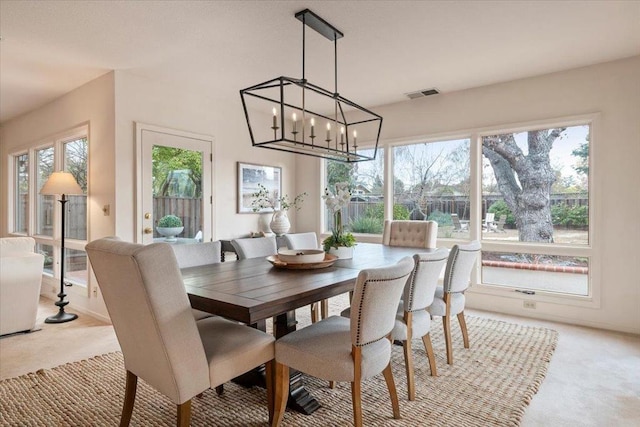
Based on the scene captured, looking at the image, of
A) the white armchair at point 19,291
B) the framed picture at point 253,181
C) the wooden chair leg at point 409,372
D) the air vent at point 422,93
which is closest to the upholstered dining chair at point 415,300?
the wooden chair leg at point 409,372

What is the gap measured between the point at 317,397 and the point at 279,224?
3.15 metres

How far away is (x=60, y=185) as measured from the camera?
387 centimetres

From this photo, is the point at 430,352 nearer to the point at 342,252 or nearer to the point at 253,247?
the point at 342,252

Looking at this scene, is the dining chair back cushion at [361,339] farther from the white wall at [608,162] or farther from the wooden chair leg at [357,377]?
the white wall at [608,162]

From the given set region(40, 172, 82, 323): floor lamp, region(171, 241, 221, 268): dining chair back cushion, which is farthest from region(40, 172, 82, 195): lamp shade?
region(171, 241, 221, 268): dining chair back cushion

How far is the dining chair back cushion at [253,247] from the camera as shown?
3082 millimetres

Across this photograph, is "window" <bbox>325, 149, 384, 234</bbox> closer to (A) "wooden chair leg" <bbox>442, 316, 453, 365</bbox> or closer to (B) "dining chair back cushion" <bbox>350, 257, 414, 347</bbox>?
(A) "wooden chair leg" <bbox>442, 316, 453, 365</bbox>

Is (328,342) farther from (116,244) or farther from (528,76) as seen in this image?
(528,76)

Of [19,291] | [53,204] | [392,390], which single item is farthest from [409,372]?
[53,204]

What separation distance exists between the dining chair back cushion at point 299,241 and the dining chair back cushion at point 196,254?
30.1 inches

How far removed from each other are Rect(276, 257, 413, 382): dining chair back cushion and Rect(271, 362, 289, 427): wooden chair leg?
55 mm

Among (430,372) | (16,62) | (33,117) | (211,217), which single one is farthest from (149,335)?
(33,117)

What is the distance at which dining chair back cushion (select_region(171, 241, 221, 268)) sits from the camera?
8.77 feet

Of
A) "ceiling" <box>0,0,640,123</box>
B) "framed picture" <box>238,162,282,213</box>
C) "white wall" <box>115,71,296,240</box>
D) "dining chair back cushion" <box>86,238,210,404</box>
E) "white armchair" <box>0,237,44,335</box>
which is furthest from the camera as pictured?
"framed picture" <box>238,162,282,213</box>
